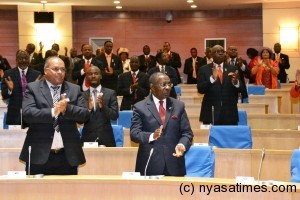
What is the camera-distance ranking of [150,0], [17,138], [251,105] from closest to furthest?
1. [17,138]
2. [251,105]
3. [150,0]

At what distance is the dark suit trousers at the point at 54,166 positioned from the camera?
5.17 meters

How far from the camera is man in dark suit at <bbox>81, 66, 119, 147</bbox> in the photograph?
6.98 metres

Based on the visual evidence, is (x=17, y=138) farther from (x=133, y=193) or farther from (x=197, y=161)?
(x=133, y=193)

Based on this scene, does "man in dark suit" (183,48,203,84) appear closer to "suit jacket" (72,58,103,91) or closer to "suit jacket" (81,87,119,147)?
"suit jacket" (72,58,103,91)

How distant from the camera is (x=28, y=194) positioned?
4.78 metres

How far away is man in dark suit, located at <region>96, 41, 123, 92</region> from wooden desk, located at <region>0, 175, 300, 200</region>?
689 cm

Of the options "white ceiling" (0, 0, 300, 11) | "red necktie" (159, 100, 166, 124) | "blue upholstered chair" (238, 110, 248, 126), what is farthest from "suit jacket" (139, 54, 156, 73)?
"red necktie" (159, 100, 166, 124)

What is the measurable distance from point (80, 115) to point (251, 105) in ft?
20.7

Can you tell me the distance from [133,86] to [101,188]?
4.96 meters

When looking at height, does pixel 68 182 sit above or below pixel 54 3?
below

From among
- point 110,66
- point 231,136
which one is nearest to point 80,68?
point 110,66

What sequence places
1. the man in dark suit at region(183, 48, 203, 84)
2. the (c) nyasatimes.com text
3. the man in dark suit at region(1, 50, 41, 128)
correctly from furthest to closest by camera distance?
the man in dark suit at region(183, 48, 203, 84)
the man in dark suit at region(1, 50, 41, 128)
the (c) nyasatimes.com text

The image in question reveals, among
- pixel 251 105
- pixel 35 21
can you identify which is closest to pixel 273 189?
pixel 251 105

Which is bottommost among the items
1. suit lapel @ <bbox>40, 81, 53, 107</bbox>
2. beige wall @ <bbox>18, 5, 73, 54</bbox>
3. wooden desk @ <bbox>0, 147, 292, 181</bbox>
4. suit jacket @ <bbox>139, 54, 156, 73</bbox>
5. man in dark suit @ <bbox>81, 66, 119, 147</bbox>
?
wooden desk @ <bbox>0, 147, 292, 181</bbox>
